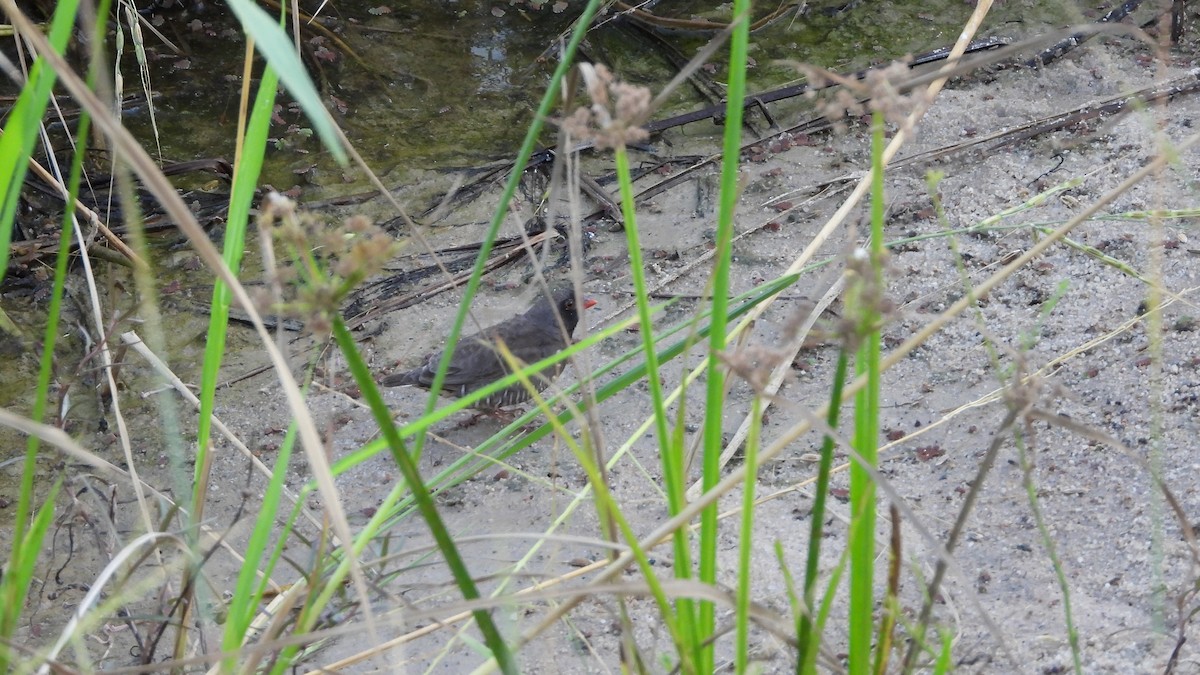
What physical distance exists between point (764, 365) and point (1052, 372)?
2.47 metres

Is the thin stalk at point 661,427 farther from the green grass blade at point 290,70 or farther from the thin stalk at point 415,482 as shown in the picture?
the green grass blade at point 290,70

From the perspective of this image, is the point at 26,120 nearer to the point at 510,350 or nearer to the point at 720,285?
the point at 720,285

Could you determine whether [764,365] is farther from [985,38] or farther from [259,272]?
[985,38]

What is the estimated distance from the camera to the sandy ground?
8.06ft

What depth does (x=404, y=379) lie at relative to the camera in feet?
13.0

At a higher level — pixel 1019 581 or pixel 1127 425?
pixel 1127 425

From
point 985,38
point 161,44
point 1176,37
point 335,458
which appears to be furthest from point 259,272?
point 1176,37

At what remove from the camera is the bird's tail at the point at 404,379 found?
155 inches

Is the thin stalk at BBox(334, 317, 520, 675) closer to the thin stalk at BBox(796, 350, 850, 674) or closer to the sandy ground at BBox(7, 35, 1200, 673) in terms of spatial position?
the sandy ground at BBox(7, 35, 1200, 673)

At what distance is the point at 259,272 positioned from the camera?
4754 millimetres

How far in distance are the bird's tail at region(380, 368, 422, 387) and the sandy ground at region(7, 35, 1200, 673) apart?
12 centimetres

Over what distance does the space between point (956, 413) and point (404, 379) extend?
75.2 inches

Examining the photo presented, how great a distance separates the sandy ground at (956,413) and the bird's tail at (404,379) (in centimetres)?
12

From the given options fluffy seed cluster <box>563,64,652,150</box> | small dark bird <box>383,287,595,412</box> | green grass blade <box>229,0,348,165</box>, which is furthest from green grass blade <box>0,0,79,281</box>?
small dark bird <box>383,287,595,412</box>
